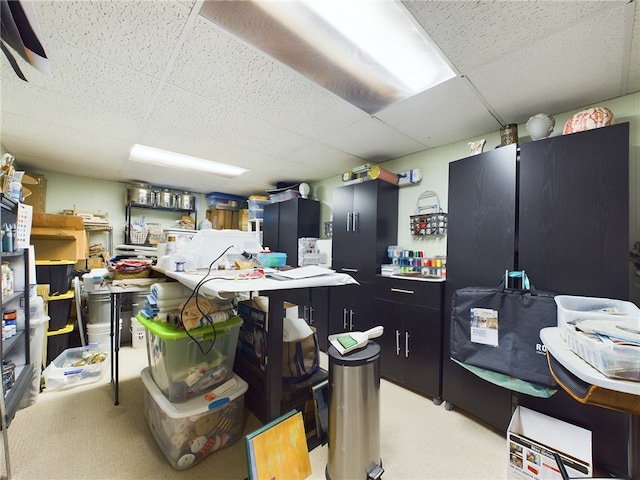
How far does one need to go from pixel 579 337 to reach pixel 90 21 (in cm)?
227

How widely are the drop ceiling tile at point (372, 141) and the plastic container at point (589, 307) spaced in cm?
172

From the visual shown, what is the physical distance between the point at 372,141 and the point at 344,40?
4.30ft

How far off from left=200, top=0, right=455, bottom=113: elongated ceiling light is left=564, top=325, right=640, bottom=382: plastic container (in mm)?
1398

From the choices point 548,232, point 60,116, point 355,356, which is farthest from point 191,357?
point 548,232

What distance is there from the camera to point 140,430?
5.61 feet

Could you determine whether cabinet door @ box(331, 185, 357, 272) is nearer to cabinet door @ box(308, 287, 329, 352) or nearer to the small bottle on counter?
cabinet door @ box(308, 287, 329, 352)

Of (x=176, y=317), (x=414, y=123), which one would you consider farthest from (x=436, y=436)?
(x=414, y=123)

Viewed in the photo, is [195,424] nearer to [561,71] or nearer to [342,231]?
[342,231]

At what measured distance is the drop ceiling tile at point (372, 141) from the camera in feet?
7.45

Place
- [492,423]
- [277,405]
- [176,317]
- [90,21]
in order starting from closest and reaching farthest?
[90,21] → [277,405] → [176,317] → [492,423]

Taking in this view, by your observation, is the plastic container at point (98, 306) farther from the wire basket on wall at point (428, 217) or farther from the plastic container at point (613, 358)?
the plastic container at point (613, 358)

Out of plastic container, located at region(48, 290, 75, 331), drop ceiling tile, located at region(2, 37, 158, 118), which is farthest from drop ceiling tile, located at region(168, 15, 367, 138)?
plastic container, located at region(48, 290, 75, 331)

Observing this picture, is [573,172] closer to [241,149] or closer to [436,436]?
[436,436]

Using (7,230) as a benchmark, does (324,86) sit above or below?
above
